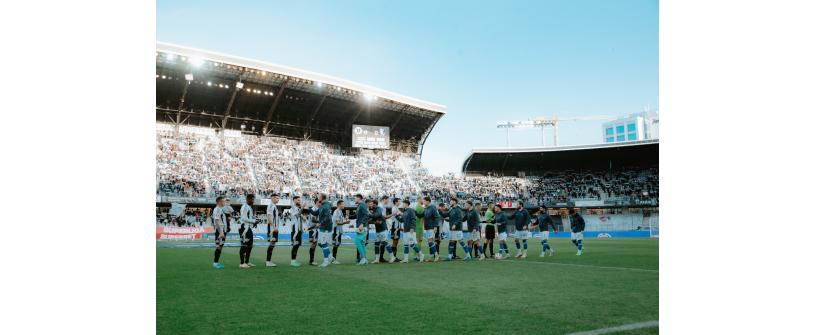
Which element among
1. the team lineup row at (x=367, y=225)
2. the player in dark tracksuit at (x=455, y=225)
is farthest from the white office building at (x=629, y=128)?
the player in dark tracksuit at (x=455, y=225)

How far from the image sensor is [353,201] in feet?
105

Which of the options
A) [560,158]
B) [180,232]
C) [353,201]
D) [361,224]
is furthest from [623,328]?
[560,158]

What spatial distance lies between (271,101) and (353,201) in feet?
30.1

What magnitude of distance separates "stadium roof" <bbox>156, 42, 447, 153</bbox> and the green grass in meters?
22.4

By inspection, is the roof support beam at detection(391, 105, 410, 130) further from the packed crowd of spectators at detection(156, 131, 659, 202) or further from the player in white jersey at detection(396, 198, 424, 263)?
the player in white jersey at detection(396, 198, 424, 263)

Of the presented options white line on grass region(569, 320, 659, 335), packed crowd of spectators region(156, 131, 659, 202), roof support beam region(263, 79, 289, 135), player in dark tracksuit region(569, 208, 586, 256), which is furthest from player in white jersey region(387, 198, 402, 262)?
Answer: roof support beam region(263, 79, 289, 135)

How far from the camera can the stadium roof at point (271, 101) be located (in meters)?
27.6

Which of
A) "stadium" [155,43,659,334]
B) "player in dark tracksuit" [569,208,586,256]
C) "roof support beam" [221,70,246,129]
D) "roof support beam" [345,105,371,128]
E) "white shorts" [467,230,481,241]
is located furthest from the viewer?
"roof support beam" [345,105,371,128]

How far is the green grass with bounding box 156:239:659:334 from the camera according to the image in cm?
388

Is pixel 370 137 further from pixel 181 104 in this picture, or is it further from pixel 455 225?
pixel 455 225
